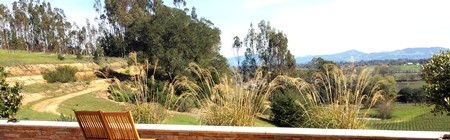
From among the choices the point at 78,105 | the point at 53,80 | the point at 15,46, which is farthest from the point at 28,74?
the point at 15,46

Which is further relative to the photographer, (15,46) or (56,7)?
(56,7)

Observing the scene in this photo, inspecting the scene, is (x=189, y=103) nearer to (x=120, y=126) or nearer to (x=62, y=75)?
(x=120, y=126)

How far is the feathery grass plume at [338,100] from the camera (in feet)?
13.6

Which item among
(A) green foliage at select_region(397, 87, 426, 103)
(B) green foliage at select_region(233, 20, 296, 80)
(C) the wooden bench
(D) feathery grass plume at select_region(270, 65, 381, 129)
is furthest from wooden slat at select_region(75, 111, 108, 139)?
(B) green foliage at select_region(233, 20, 296, 80)

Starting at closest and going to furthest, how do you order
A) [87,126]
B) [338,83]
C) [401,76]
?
[87,126] < [338,83] < [401,76]

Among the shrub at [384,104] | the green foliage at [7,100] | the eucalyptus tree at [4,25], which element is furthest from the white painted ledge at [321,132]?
the eucalyptus tree at [4,25]

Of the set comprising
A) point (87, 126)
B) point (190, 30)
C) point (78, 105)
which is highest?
point (190, 30)

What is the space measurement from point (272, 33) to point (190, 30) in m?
11.7

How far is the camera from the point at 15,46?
34.7m

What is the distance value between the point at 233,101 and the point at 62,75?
74.9ft

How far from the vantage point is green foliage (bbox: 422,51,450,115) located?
315 cm

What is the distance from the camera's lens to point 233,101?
180 inches

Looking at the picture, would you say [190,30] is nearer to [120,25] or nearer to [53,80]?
[53,80]

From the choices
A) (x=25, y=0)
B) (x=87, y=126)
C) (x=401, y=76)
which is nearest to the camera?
(x=87, y=126)
